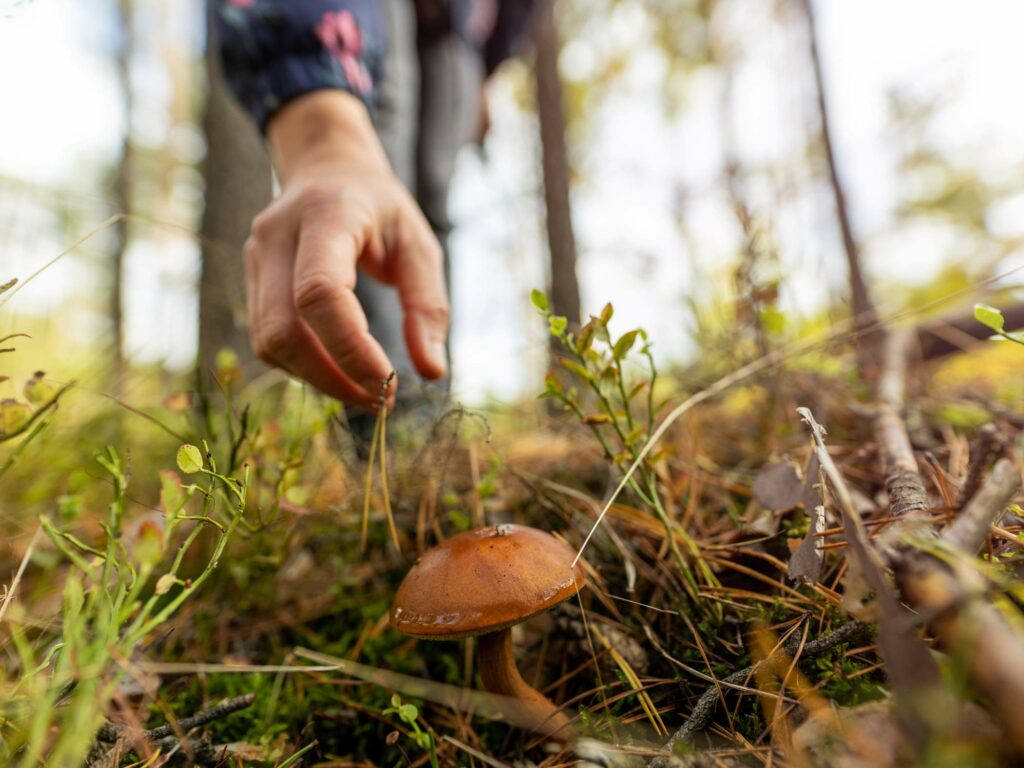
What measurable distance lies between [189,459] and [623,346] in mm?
745

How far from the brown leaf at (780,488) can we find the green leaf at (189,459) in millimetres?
1027

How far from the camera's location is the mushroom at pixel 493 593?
0.86 metres

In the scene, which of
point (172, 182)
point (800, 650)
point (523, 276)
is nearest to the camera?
point (800, 650)

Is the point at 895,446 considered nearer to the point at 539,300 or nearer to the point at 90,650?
the point at 539,300

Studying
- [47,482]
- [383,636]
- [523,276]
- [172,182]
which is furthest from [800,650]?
[172,182]

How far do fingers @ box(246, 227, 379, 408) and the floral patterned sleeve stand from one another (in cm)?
65

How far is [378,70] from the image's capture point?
1.93 meters

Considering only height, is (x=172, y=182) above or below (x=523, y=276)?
above

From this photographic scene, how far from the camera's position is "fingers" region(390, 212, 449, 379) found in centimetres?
135

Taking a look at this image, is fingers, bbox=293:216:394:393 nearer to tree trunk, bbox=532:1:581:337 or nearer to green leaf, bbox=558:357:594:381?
green leaf, bbox=558:357:594:381

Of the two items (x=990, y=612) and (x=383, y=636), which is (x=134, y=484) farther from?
(x=990, y=612)

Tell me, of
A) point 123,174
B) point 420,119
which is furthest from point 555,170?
point 123,174

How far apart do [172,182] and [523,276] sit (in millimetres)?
7974

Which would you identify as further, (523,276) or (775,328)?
(523,276)
